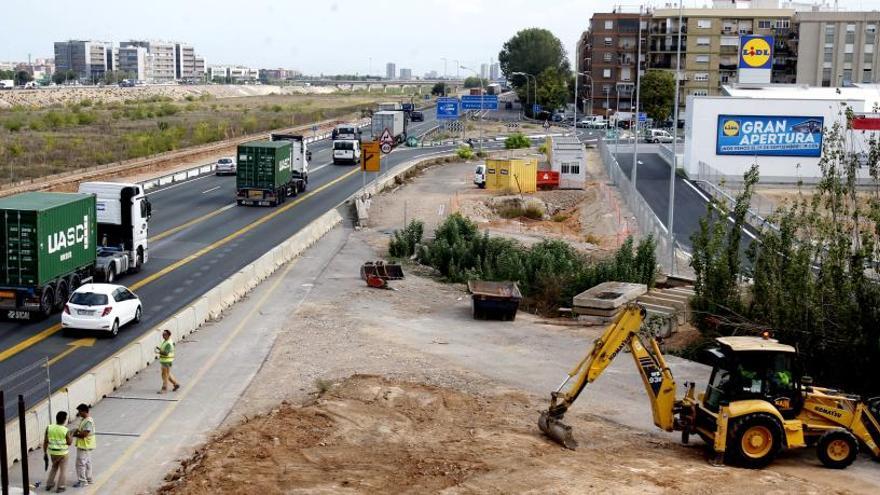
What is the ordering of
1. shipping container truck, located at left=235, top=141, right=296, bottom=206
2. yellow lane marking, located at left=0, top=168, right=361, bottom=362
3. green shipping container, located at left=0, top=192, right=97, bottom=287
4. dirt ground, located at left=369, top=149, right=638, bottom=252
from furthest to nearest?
shipping container truck, located at left=235, top=141, right=296, bottom=206 → dirt ground, located at left=369, top=149, right=638, bottom=252 → green shipping container, located at left=0, top=192, right=97, bottom=287 → yellow lane marking, located at left=0, top=168, right=361, bottom=362

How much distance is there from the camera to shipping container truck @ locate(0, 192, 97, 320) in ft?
96.0

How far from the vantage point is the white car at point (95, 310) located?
27.8 meters

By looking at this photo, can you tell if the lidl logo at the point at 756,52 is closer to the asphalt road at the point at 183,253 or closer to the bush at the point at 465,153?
the bush at the point at 465,153

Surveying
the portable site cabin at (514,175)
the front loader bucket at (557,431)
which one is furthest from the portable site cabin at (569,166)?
the front loader bucket at (557,431)

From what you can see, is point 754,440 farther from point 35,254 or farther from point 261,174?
point 261,174

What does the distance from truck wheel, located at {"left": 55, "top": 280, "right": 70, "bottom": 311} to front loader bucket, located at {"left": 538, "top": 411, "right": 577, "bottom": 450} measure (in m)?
17.1

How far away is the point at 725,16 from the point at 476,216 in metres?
89.6

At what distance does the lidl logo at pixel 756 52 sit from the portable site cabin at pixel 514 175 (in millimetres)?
27425

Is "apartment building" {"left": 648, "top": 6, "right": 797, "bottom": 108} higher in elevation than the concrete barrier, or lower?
higher

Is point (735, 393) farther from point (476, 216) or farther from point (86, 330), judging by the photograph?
point (476, 216)

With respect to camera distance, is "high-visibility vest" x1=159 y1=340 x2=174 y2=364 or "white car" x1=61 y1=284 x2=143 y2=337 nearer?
"high-visibility vest" x1=159 y1=340 x2=174 y2=364

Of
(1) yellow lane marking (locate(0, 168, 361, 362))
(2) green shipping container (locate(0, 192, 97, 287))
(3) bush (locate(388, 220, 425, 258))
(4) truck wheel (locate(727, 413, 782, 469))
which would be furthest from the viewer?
(3) bush (locate(388, 220, 425, 258))

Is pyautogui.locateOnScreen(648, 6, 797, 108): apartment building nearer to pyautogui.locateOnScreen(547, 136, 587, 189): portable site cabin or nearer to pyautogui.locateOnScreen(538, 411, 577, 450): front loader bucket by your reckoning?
pyautogui.locateOnScreen(547, 136, 587, 189): portable site cabin

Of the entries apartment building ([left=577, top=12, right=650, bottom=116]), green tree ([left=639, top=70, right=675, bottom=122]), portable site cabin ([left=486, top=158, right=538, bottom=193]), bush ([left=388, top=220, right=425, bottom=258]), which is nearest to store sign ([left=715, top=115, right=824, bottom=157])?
portable site cabin ([left=486, top=158, right=538, bottom=193])
